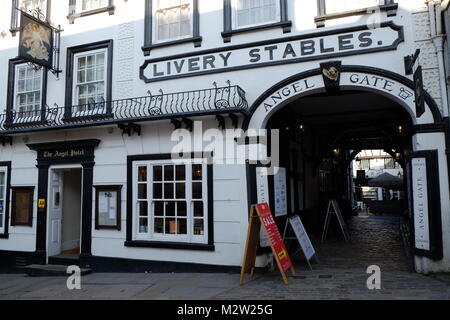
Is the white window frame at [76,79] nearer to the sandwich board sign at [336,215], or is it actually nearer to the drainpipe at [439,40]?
the sandwich board sign at [336,215]

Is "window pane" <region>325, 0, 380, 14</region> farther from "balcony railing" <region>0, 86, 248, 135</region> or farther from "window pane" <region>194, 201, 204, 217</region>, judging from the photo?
"window pane" <region>194, 201, 204, 217</region>

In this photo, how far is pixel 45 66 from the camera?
9.44 metres

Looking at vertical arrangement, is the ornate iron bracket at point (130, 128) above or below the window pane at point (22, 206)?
above

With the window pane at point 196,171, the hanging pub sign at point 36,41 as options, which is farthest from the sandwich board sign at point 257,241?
the hanging pub sign at point 36,41

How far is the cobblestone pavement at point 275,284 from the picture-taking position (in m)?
5.82

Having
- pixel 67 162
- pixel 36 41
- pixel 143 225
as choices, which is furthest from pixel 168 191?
pixel 36 41

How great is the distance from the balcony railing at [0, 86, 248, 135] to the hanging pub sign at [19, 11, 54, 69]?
1272 millimetres

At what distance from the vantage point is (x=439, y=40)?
6664 mm

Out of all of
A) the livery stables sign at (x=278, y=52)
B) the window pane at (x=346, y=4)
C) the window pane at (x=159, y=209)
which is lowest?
the window pane at (x=159, y=209)

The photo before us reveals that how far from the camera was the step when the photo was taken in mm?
8758

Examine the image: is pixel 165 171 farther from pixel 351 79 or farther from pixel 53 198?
pixel 351 79

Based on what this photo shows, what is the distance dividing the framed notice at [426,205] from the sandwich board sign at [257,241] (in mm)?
2436

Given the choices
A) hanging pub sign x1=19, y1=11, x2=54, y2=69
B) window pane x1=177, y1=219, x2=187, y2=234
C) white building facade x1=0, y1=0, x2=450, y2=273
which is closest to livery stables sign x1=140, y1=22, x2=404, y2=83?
white building facade x1=0, y1=0, x2=450, y2=273
